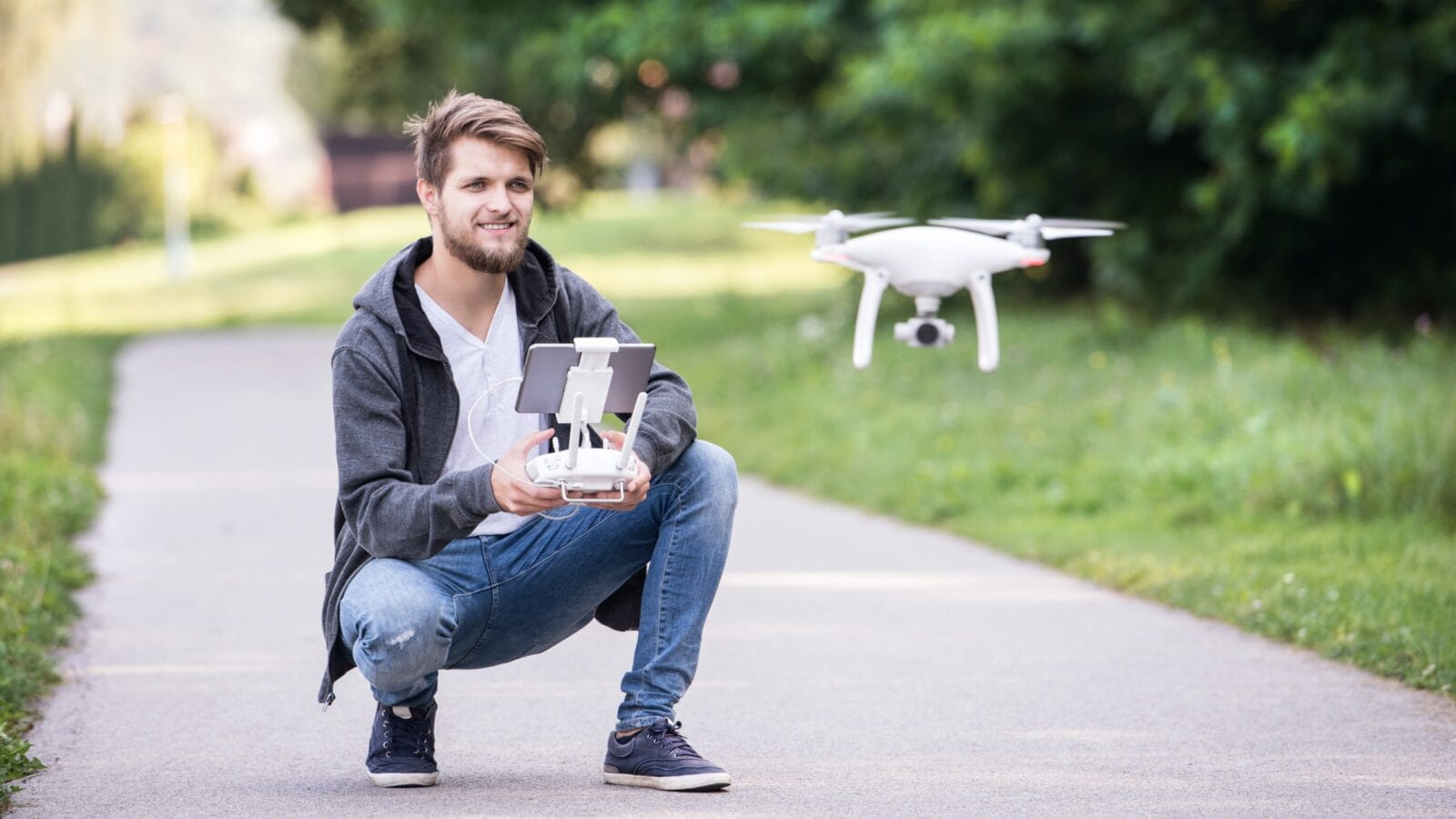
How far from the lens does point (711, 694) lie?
5973 mm

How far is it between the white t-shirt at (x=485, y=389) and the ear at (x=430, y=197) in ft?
0.66

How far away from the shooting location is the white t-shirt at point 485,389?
4598 millimetres

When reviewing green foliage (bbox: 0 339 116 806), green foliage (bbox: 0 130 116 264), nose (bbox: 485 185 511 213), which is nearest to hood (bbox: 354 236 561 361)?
nose (bbox: 485 185 511 213)

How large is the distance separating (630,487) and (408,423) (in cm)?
66

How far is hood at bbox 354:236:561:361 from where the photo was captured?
14.8 ft

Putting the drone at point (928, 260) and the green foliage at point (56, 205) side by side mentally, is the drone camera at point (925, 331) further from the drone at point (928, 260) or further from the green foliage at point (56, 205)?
the green foliage at point (56, 205)

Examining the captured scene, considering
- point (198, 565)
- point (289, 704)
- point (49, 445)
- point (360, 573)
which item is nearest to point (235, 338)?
point (49, 445)

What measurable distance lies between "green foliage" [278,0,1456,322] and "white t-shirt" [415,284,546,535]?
829cm

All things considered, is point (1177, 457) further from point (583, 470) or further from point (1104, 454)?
point (583, 470)

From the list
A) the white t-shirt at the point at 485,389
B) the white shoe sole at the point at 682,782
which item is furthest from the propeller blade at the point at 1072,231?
the white shoe sole at the point at 682,782

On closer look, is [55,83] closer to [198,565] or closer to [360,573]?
[198,565]

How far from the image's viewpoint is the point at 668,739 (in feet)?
15.3

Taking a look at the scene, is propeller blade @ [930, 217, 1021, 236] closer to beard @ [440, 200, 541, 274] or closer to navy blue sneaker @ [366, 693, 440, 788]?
beard @ [440, 200, 541, 274]

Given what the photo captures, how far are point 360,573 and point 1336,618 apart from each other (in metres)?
3.59
